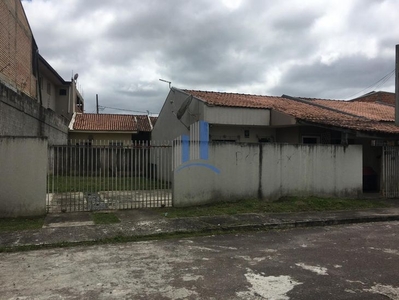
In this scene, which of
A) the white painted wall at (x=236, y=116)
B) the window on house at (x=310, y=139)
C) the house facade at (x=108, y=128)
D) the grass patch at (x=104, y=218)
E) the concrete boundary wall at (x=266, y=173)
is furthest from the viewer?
the house facade at (x=108, y=128)

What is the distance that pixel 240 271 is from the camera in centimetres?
489

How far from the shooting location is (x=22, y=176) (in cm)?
812

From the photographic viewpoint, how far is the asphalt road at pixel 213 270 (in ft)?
13.6

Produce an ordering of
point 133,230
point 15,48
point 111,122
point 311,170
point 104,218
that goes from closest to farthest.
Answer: point 133,230, point 104,218, point 311,170, point 15,48, point 111,122

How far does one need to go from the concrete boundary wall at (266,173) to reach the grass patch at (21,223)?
11.7 feet

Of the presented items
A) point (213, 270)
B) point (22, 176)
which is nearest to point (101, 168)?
point (22, 176)

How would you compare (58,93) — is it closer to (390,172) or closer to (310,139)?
(310,139)

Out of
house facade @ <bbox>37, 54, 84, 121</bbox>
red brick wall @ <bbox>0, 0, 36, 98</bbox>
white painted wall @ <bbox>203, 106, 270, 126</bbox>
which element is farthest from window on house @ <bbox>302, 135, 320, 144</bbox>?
house facade @ <bbox>37, 54, 84, 121</bbox>

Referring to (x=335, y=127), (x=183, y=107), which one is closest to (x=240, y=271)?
(x=335, y=127)

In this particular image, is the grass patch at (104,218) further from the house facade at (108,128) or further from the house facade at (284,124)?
the house facade at (108,128)

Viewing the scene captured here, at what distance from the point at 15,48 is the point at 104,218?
42.4 feet

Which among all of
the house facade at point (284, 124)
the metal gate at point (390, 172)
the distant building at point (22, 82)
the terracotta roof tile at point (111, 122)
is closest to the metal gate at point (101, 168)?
the distant building at point (22, 82)

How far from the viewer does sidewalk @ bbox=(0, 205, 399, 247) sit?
6.69 metres

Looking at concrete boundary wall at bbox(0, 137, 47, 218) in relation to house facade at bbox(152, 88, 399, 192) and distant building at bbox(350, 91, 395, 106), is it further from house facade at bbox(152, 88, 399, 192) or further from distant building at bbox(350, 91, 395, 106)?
distant building at bbox(350, 91, 395, 106)
